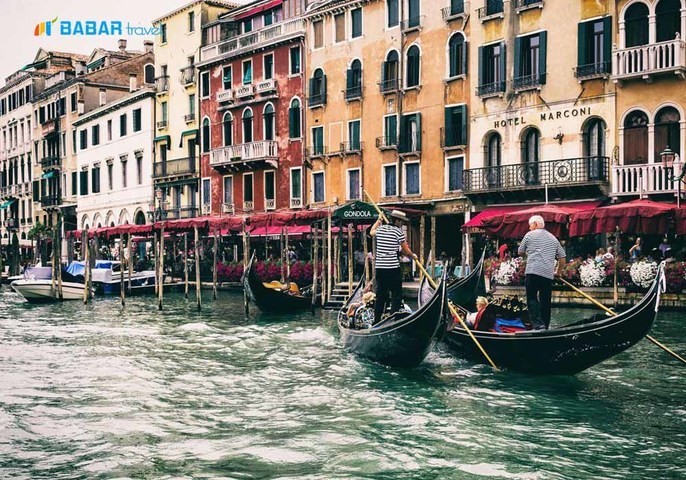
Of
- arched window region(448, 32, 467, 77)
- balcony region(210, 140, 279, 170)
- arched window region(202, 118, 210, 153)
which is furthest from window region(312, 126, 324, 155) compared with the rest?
arched window region(202, 118, 210, 153)

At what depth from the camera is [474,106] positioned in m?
22.0

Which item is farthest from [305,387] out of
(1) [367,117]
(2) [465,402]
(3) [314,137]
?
(3) [314,137]

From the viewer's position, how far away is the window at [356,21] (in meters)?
25.3

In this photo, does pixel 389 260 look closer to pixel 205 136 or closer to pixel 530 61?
pixel 530 61

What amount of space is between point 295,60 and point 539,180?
1069 cm

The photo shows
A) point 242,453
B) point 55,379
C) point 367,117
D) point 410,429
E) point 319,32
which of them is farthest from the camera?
point 319,32

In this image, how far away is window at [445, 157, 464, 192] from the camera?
73.6 feet

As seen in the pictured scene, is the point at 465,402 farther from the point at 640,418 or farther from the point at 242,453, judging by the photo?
the point at 242,453

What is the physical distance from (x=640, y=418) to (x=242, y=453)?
3322 mm

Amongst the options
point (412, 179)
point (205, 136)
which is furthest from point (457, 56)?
point (205, 136)

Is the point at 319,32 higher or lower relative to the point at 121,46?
lower

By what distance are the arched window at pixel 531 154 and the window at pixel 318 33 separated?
27.8ft

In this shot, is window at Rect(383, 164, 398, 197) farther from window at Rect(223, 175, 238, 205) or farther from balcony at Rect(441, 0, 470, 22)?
window at Rect(223, 175, 238, 205)

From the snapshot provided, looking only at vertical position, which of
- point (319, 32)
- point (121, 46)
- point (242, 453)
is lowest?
point (242, 453)
